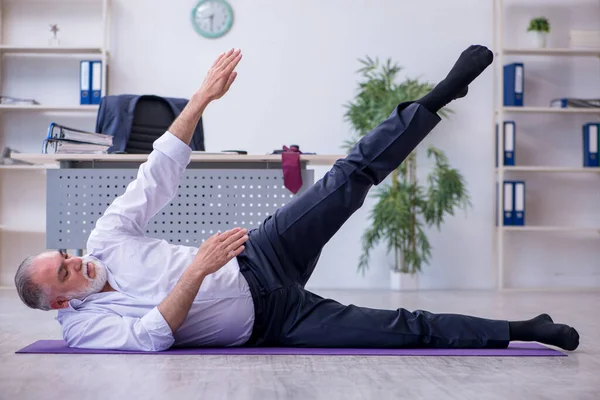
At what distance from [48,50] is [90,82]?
43cm

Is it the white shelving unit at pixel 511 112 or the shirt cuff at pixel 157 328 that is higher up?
the white shelving unit at pixel 511 112

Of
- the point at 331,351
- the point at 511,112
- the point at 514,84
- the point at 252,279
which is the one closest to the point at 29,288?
the point at 252,279

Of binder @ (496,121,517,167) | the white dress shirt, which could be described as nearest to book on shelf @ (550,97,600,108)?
binder @ (496,121,517,167)

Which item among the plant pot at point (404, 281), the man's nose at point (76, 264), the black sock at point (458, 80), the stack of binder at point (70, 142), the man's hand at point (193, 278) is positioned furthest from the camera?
the plant pot at point (404, 281)

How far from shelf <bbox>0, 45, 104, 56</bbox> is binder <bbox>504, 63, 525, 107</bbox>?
9.49ft

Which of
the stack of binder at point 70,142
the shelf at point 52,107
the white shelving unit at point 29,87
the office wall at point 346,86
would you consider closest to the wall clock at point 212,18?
the office wall at point 346,86

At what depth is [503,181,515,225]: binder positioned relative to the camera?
5.44 metres

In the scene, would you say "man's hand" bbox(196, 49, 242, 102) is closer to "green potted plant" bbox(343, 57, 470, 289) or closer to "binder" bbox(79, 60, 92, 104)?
"green potted plant" bbox(343, 57, 470, 289)

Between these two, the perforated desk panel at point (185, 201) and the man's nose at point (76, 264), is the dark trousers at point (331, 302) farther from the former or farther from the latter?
the perforated desk panel at point (185, 201)

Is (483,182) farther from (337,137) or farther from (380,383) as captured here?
(380,383)

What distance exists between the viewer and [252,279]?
2178 mm

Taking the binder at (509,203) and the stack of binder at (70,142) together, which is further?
the binder at (509,203)

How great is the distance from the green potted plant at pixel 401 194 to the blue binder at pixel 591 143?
940 millimetres

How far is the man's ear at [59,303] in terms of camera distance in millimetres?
2088
